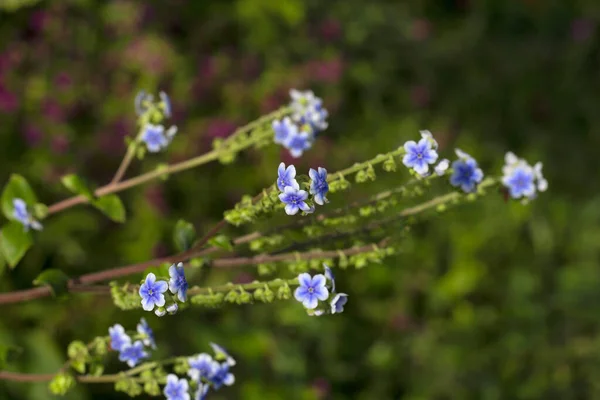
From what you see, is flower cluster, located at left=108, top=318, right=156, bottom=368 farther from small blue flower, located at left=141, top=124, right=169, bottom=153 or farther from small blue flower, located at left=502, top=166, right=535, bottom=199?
small blue flower, located at left=502, top=166, right=535, bottom=199

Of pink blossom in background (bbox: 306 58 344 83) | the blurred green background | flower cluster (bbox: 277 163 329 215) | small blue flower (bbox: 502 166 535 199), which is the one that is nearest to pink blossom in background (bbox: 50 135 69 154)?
the blurred green background

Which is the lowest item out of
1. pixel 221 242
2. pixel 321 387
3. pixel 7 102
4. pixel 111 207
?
pixel 221 242

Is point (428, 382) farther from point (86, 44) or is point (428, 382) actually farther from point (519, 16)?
point (519, 16)

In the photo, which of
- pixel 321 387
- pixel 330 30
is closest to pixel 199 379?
pixel 321 387

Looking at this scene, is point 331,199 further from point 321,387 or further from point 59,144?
point 59,144

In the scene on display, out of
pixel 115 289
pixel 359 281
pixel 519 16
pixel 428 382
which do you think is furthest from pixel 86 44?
pixel 519 16

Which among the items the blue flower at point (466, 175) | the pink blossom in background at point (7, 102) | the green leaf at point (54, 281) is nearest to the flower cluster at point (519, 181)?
the blue flower at point (466, 175)

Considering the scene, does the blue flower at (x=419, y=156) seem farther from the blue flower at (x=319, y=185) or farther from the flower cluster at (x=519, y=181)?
the flower cluster at (x=519, y=181)
